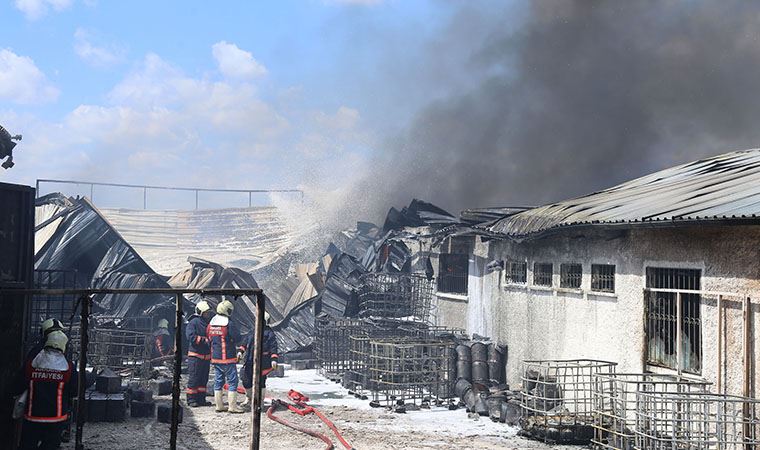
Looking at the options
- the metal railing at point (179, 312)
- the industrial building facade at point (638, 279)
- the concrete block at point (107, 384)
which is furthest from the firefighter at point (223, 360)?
the industrial building facade at point (638, 279)

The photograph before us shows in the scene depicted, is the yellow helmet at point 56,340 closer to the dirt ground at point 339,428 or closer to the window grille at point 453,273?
the dirt ground at point 339,428

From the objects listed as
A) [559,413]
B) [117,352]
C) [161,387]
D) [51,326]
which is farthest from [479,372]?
[51,326]

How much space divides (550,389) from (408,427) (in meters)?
2.29

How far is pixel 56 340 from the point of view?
7988 mm

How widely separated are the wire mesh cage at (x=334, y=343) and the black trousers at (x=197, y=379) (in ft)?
12.1

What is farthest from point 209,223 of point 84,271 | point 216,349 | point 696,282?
point 696,282

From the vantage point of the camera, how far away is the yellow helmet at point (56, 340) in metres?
7.96

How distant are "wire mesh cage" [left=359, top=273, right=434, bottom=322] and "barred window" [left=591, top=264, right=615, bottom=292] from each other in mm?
6519

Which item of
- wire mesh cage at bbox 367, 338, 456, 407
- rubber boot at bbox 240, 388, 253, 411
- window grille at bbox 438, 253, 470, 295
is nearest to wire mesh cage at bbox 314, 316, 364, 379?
wire mesh cage at bbox 367, 338, 456, 407

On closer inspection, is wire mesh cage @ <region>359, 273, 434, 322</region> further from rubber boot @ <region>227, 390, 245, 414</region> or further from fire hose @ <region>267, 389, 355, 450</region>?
rubber boot @ <region>227, 390, 245, 414</region>

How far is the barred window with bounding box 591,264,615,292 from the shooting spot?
11.4m

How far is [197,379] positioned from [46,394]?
4.78 meters

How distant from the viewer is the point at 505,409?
1162 centimetres

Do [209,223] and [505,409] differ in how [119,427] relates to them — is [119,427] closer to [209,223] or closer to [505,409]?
[505,409]
